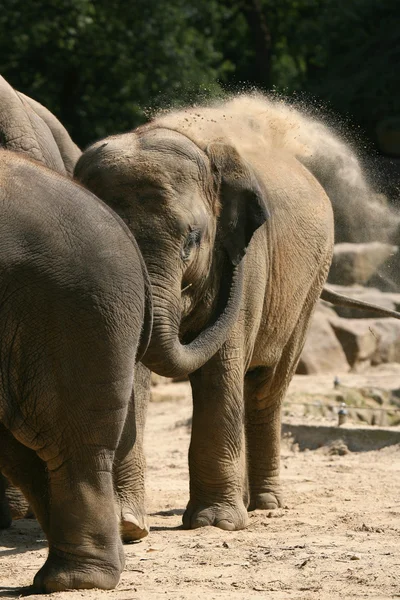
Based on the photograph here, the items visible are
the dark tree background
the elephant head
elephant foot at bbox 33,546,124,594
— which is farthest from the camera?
the dark tree background

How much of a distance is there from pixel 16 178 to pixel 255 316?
2656mm

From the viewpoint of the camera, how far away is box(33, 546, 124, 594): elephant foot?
17.1 ft

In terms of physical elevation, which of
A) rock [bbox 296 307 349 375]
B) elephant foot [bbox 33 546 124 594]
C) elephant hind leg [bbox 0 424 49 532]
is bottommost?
rock [bbox 296 307 349 375]

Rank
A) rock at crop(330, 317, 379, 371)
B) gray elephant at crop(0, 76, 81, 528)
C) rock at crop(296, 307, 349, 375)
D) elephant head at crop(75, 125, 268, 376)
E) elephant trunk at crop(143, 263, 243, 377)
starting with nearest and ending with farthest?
elephant trunk at crop(143, 263, 243, 377), elephant head at crop(75, 125, 268, 376), gray elephant at crop(0, 76, 81, 528), rock at crop(296, 307, 349, 375), rock at crop(330, 317, 379, 371)

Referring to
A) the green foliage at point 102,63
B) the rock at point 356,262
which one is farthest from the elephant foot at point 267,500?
the green foliage at point 102,63

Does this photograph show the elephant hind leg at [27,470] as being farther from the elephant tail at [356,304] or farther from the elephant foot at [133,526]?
the elephant tail at [356,304]

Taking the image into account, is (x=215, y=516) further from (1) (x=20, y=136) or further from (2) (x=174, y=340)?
(1) (x=20, y=136)

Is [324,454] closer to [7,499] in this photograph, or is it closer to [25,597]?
[7,499]

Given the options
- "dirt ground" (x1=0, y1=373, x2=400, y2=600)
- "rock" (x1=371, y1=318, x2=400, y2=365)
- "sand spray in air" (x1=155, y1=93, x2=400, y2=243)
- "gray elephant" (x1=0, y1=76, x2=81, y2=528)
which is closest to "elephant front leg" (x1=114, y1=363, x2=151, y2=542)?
"dirt ground" (x1=0, y1=373, x2=400, y2=600)

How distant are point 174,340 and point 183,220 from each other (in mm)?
640

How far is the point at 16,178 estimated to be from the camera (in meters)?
5.03

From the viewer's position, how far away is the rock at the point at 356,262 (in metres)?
17.5

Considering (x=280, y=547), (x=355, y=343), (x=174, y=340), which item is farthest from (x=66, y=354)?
(x=355, y=343)

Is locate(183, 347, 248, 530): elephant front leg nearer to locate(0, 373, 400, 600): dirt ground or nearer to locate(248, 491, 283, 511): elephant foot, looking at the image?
locate(0, 373, 400, 600): dirt ground
